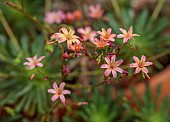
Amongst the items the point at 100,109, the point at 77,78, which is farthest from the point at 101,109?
the point at 77,78

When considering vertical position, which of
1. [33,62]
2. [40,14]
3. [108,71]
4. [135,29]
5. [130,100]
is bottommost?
[108,71]

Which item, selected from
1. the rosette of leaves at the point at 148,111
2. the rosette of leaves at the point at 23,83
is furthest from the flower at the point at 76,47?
the rosette of leaves at the point at 148,111

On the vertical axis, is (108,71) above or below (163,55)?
below

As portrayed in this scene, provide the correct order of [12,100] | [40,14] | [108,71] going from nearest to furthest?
[108,71] < [12,100] < [40,14]

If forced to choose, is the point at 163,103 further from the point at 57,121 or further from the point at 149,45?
the point at 57,121

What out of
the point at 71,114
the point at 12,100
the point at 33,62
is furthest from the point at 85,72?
the point at 33,62

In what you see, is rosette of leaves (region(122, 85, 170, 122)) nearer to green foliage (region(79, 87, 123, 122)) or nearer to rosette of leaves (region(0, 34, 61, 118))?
green foliage (region(79, 87, 123, 122))

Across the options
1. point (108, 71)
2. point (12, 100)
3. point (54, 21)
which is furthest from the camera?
point (54, 21)
